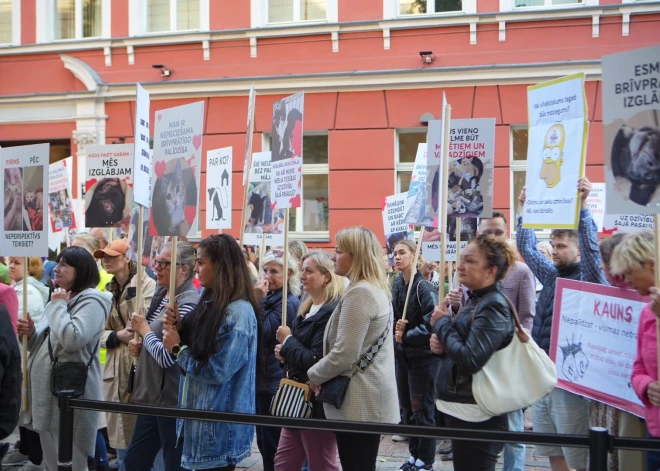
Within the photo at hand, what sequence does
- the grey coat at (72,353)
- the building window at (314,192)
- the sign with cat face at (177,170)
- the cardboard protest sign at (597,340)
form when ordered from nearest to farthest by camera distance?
the cardboard protest sign at (597,340), the grey coat at (72,353), the sign with cat face at (177,170), the building window at (314,192)

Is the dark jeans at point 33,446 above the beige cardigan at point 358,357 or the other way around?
the other way around

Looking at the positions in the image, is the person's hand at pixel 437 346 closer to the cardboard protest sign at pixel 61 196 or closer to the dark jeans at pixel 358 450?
the dark jeans at pixel 358 450

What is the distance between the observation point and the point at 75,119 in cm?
1459

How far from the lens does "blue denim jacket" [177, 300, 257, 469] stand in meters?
4.27

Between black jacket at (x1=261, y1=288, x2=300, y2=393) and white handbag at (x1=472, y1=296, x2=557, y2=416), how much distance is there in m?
Answer: 2.17

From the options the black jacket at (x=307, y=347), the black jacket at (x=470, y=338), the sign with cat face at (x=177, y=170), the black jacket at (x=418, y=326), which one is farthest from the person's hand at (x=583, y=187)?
the sign with cat face at (x=177, y=170)

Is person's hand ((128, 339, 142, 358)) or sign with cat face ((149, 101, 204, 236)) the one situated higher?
sign with cat face ((149, 101, 204, 236))

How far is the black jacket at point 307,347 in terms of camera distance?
4742mm

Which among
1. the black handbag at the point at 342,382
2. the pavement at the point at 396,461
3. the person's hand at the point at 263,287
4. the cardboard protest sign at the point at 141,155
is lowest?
the pavement at the point at 396,461

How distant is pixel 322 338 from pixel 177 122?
67.9 inches

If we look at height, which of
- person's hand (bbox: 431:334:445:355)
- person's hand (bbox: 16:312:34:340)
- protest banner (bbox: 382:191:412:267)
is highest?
protest banner (bbox: 382:191:412:267)

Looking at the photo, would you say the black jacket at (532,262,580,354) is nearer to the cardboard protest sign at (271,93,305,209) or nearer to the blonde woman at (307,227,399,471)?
the blonde woman at (307,227,399,471)

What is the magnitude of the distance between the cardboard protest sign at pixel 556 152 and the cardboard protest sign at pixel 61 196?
607cm

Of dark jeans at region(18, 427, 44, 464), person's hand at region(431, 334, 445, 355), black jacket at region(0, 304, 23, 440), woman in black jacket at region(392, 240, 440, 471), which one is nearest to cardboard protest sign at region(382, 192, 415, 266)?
woman in black jacket at region(392, 240, 440, 471)
